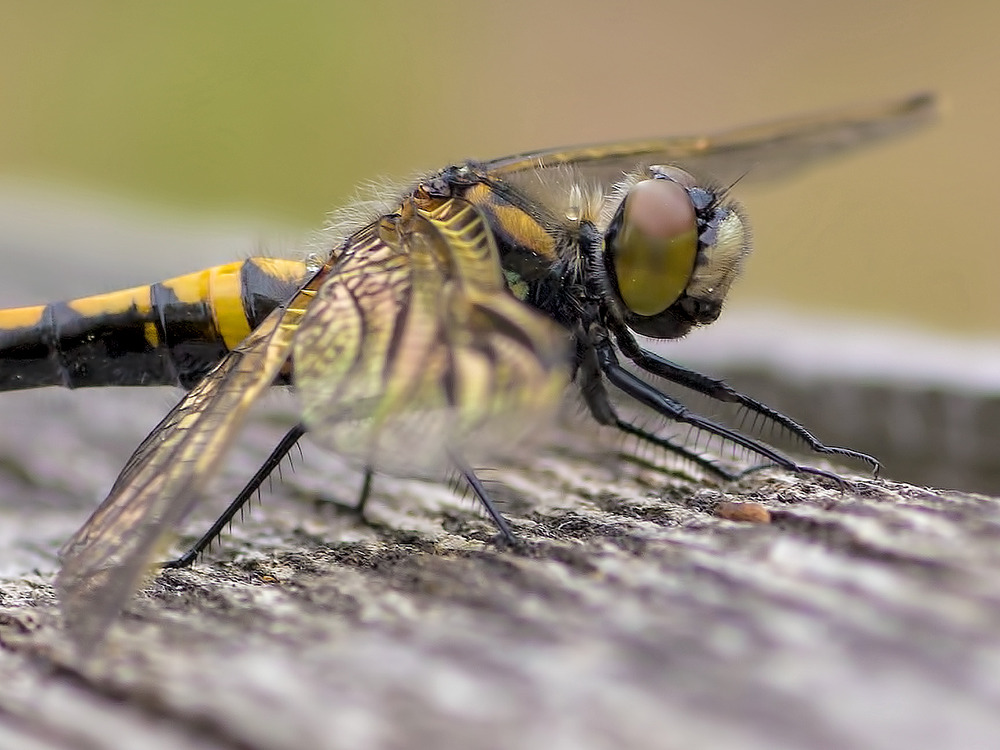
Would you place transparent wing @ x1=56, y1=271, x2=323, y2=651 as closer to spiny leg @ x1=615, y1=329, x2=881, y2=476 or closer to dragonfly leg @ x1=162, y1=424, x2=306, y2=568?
dragonfly leg @ x1=162, y1=424, x2=306, y2=568

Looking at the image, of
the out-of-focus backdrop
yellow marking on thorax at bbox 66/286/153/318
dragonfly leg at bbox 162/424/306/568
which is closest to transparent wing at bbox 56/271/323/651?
dragonfly leg at bbox 162/424/306/568

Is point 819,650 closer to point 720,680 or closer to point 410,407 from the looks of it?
point 720,680

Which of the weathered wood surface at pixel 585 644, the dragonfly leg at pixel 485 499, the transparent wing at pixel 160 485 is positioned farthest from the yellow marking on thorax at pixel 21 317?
the dragonfly leg at pixel 485 499

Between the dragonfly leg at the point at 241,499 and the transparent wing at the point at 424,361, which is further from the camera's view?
the dragonfly leg at the point at 241,499

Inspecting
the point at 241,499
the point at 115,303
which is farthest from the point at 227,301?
the point at 241,499

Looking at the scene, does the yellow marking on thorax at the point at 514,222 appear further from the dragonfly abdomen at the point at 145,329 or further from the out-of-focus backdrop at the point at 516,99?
the out-of-focus backdrop at the point at 516,99

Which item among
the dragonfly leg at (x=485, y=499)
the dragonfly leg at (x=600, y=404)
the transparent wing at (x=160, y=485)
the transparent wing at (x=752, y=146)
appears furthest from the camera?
the transparent wing at (x=752, y=146)

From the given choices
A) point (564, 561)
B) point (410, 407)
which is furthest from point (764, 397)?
point (564, 561)
